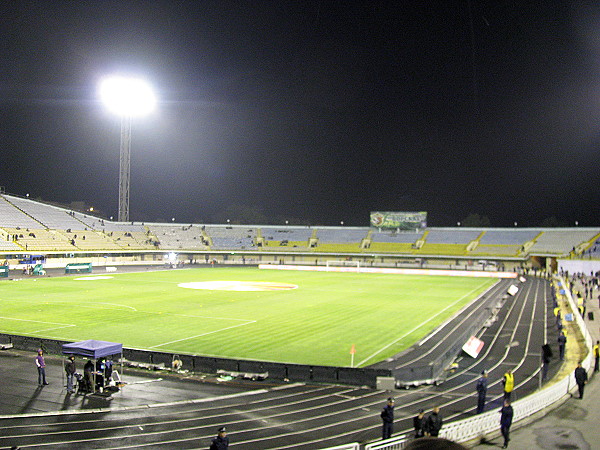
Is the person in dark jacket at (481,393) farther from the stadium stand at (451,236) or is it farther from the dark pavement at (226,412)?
the stadium stand at (451,236)

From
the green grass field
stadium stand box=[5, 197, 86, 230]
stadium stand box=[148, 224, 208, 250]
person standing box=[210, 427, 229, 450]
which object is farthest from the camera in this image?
stadium stand box=[148, 224, 208, 250]

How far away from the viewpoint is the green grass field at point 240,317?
82.8ft

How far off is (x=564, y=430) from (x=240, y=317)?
23.0 metres

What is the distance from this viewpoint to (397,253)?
97250 mm

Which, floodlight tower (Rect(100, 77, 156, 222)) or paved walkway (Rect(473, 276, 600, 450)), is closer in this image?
paved walkway (Rect(473, 276, 600, 450))

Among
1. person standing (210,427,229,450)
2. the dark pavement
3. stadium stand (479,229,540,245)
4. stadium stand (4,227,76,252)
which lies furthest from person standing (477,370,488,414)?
stadium stand (479,229,540,245)

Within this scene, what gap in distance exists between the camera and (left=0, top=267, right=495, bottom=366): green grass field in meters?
25.2

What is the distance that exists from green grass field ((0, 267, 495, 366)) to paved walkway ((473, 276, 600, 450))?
852cm

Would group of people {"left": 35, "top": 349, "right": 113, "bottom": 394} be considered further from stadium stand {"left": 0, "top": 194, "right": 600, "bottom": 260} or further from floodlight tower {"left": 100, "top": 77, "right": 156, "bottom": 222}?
floodlight tower {"left": 100, "top": 77, "right": 156, "bottom": 222}

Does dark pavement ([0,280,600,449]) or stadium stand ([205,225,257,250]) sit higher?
stadium stand ([205,225,257,250])

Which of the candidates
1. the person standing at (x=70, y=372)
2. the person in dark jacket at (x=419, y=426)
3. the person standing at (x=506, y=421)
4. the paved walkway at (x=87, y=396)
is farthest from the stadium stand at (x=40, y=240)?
the person standing at (x=506, y=421)

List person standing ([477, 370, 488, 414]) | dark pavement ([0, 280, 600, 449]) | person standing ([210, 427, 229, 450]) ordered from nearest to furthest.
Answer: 1. person standing ([210, 427, 229, 450])
2. dark pavement ([0, 280, 600, 449])
3. person standing ([477, 370, 488, 414])

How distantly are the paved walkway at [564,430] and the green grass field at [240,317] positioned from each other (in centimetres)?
852

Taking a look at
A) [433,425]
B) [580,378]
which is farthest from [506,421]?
[580,378]
